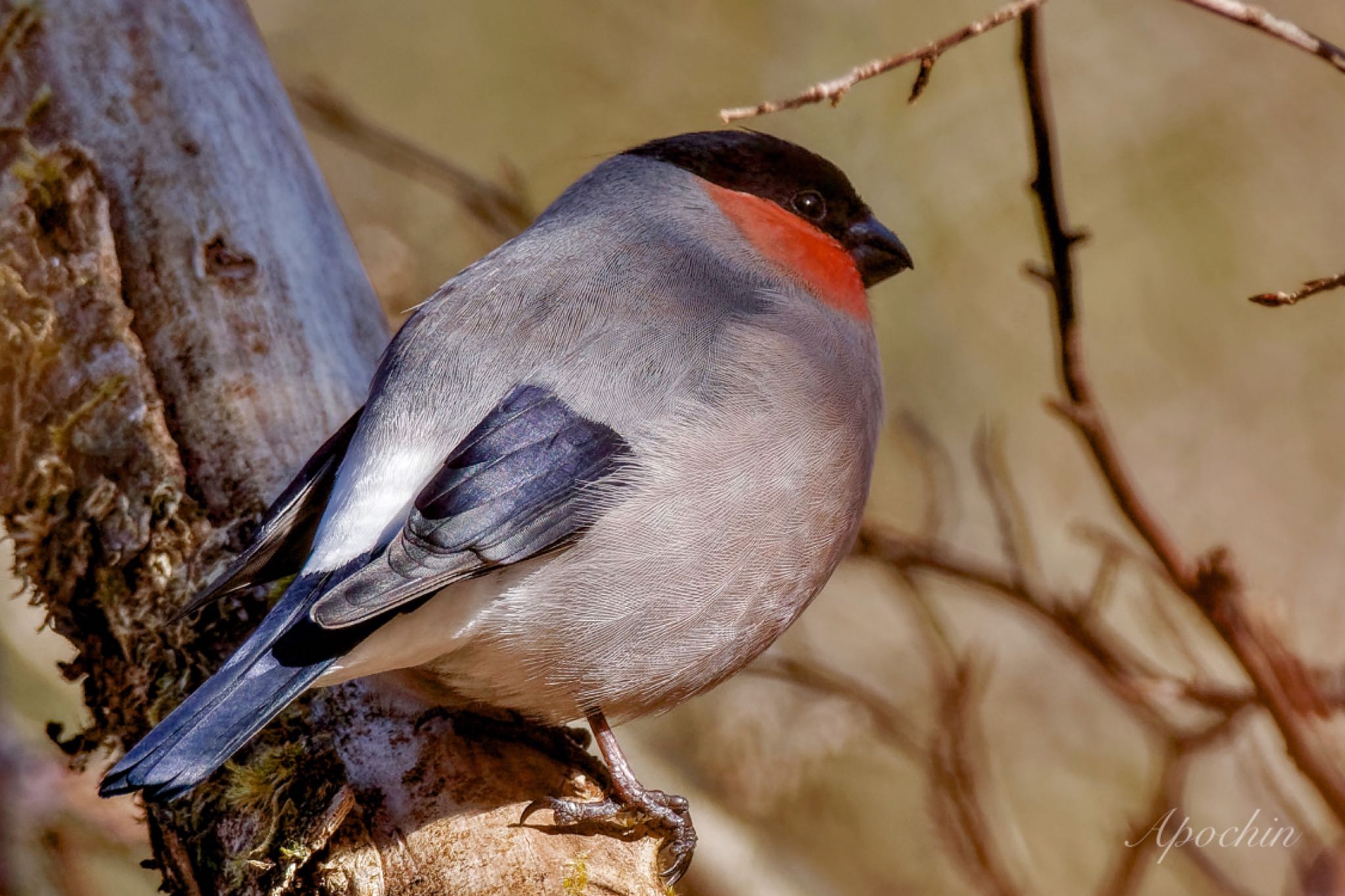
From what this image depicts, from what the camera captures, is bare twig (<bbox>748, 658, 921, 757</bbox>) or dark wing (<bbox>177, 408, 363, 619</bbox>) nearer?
dark wing (<bbox>177, 408, 363, 619</bbox>)

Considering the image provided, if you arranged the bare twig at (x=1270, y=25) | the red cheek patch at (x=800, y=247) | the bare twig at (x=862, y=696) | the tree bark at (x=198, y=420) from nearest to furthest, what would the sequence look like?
the bare twig at (x=1270, y=25), the tree bark at (x=198, y=420), the red cheek patch at (x=800, y=247), the bare twig at (x=862, y=696)

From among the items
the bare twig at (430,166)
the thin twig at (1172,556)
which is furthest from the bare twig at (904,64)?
the bare twig at (430,166)

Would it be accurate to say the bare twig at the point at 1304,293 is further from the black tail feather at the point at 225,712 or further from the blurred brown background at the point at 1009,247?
the blurred brown background at the point at 1009,247

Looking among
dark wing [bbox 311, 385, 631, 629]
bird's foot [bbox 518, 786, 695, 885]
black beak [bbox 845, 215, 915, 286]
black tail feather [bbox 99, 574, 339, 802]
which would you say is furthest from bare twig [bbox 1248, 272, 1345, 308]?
black tail feather [bbox 99, 574, 339, 802]

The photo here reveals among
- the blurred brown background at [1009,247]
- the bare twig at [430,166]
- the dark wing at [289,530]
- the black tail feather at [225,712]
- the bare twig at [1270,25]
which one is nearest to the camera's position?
the bare twig at [1270,25]

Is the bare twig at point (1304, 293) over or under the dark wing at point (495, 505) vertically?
under

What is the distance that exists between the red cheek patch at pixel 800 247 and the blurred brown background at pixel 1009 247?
2.32 metres

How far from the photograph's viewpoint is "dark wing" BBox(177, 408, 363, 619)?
2488 mm

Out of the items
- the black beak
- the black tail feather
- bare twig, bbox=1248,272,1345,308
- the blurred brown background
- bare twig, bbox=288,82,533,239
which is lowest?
the blurred brown background

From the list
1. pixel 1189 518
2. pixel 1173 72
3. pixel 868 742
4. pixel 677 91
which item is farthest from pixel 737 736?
pixel 1173 72

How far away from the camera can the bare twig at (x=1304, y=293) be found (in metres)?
1.98

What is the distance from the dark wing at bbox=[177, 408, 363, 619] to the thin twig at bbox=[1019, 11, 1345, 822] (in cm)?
147

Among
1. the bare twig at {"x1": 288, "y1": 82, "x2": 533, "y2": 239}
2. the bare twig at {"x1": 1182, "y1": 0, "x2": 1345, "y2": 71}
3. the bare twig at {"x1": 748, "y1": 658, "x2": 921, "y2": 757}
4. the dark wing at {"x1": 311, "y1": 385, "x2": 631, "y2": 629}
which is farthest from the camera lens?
the bare twig at {"x1": 288, "y1": 82, "x2": 533, "y2": 239}

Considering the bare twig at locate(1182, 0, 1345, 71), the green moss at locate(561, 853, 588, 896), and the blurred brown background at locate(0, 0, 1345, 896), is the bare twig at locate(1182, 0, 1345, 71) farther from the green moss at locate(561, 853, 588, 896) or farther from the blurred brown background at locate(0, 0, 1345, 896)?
the blurred brown background at locate(0, 0, 1345, 896)
